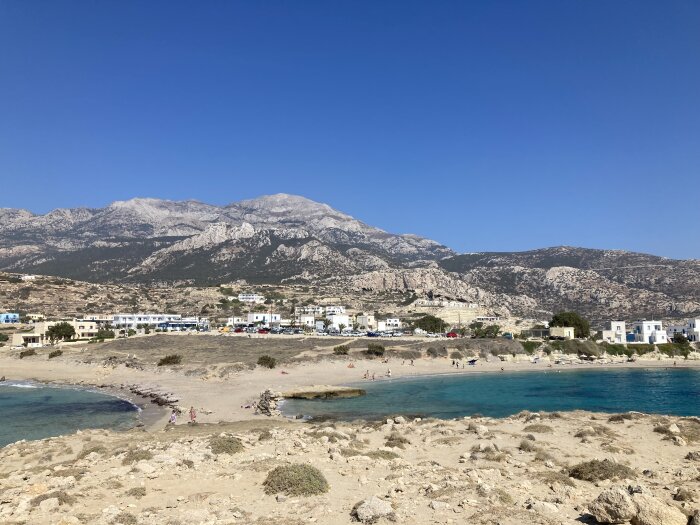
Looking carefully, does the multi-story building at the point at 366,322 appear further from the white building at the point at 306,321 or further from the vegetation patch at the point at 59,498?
the vegetation patch at the point at 59,498

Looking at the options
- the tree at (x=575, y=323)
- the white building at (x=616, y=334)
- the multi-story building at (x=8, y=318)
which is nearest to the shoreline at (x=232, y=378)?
the white building at (x=616, y=334)

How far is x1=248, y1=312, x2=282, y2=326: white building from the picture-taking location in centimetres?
12769

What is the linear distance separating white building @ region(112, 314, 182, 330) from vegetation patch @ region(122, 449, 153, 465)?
103 metres

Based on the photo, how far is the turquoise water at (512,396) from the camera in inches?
1507

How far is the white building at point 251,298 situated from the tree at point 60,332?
60.8 meters

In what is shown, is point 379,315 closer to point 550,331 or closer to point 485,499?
point 550,331

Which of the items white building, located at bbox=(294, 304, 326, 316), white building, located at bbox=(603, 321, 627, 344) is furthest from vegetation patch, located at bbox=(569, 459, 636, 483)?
white building, located at bbox=(294, 304, 326, 316)

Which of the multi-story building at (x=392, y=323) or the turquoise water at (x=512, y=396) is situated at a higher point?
the multi-story building at (x=392, y=323)

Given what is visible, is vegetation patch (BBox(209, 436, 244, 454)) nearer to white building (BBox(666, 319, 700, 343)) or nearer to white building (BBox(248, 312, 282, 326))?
white building (BBox(248, 312, 282, 326))

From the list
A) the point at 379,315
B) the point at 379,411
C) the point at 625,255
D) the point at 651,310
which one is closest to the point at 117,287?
the point at 379,315

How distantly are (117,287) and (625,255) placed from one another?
194m

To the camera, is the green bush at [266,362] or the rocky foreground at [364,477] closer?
the rocky foreground at [364,477]

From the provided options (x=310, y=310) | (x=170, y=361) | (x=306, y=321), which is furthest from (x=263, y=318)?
(x=170, y=361)

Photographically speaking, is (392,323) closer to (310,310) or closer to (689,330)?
(310,310)
